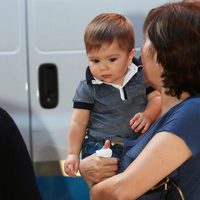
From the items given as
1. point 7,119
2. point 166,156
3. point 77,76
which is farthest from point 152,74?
point 77,76

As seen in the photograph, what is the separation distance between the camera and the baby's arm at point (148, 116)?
188 centimetres

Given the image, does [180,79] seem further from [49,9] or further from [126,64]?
[49,9]

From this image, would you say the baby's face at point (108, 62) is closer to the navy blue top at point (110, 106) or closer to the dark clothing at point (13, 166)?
the navy blue top at point (110, 106)

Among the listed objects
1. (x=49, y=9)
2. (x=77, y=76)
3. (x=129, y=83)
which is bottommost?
(x=77, y=76)

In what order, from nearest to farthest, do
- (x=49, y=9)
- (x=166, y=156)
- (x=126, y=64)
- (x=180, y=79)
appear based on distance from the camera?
(x=166, y=156) → (x=180, y=79) → (x=126, y=64) → (x=49, y=9)

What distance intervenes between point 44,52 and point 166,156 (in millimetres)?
1252

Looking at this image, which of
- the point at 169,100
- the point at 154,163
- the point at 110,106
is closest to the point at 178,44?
the point at 169,100

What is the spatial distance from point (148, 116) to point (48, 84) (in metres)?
0.72

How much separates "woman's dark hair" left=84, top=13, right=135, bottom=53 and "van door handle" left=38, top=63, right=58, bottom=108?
0.58 metres

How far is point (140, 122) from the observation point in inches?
73.9

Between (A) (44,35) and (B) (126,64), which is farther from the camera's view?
(A) (44,35)

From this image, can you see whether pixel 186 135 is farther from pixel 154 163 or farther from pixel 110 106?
pixel 110 106

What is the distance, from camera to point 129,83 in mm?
2020

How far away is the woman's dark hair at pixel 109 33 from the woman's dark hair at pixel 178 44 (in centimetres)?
36
